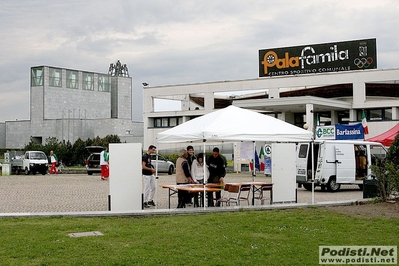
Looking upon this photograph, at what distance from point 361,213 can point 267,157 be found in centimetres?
2112

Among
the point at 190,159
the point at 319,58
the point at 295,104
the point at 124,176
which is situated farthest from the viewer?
the point at 319,58

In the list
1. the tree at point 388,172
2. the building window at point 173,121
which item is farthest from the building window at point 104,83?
the tree at point 388,172

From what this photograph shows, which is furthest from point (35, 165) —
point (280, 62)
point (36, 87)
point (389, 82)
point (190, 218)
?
point (36, 87)

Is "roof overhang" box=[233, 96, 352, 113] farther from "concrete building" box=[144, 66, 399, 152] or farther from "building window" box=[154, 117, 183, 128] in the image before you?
"building window" box=[154, 117, 183, 128]

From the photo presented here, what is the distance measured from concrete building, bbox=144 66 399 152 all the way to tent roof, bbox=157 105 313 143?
24347 millimetres

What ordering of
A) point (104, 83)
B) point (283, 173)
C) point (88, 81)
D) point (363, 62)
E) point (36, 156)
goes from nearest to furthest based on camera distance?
point (283, 173)
point (36, 156)
point (363, 62)
point (88, 81)
point (104, 83)

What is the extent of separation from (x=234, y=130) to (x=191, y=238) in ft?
16.4

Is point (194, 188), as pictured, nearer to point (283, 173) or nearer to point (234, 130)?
point (234, 130)

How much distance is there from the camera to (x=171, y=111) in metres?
55.1

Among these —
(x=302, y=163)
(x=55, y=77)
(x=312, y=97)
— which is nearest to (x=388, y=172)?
(x=302, y=163)

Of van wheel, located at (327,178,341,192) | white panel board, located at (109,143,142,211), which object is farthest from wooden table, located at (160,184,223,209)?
van wheel, located at (327,178,341,192)

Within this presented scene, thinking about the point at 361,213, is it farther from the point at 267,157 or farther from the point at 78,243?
the point at 267,157

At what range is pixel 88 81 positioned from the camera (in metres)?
85.8

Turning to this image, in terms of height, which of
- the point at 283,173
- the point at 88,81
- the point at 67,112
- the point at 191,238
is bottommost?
the point at 191,238
